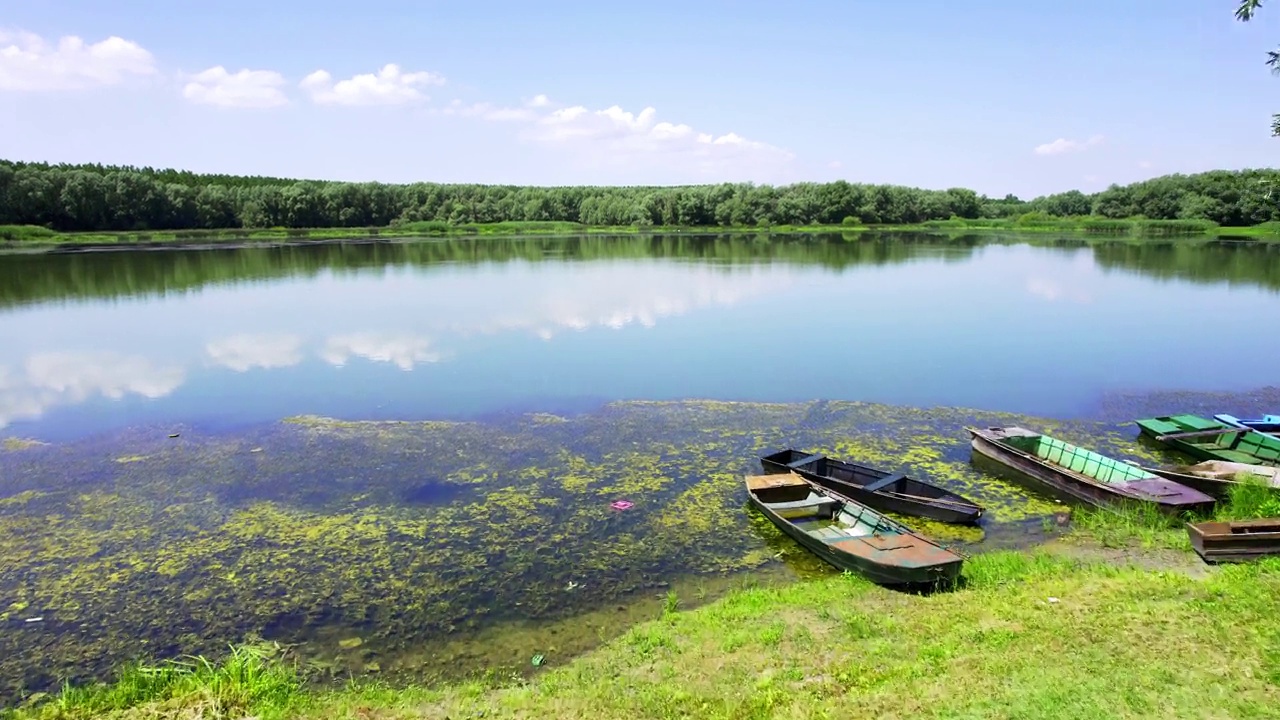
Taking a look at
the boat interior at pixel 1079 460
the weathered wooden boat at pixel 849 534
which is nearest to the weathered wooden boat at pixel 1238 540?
the boat interior at pixel 1079 460

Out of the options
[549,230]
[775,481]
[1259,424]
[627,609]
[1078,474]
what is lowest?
[627,609]

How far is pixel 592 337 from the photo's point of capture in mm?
32156

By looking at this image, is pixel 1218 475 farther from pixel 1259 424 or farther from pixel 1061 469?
pixel 1259 424

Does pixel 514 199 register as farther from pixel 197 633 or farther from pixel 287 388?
pixel 197 633

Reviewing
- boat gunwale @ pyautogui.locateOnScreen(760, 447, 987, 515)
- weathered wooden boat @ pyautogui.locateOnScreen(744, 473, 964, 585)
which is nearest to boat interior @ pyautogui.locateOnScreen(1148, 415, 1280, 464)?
boat gunwale @ pyautogui.locateOnScreen(760, 447, 987, 515)

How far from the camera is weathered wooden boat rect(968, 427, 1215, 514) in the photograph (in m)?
13.4

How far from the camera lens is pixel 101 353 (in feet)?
94.6

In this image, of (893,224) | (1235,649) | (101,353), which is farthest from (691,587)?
(893,224)

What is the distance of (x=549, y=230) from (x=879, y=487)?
11522cm

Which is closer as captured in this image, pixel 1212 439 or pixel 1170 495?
pixel 1170 495

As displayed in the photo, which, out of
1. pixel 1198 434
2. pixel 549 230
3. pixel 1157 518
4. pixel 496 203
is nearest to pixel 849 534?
pixel 1157 518

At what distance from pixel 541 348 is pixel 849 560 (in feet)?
65.5

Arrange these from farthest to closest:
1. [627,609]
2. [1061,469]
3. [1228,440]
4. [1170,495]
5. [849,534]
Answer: [1228,440] < [1061,469] < [1170,495] < [849,534] < [627,609]

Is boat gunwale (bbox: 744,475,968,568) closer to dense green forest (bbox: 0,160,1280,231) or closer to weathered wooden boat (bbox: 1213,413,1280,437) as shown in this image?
weathered wooden boat (bbox: 1213,413,1280,437)
